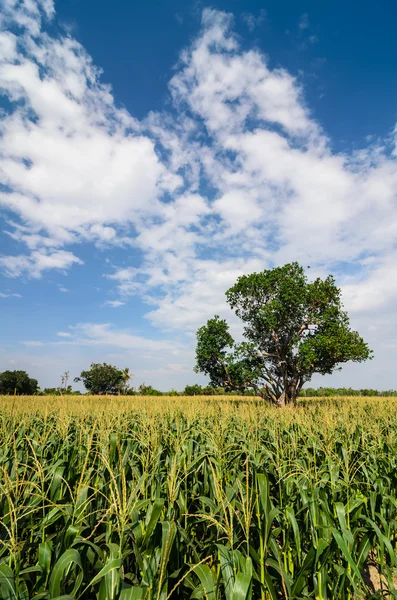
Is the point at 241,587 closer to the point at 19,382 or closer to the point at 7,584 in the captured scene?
the point at 7,584

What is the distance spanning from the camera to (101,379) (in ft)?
198

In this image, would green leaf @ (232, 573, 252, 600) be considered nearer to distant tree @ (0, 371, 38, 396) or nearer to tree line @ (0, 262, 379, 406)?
tree line @ (0, 262, 379, 406)

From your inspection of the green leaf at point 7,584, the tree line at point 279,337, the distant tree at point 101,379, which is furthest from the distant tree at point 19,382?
the green leaf at point 7,584

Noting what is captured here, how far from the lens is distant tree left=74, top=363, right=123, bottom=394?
6038 cm

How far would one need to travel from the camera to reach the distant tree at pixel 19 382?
53656 millimetres

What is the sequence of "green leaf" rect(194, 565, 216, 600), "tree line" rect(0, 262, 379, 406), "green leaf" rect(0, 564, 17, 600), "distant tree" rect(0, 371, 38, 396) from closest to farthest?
"green leaf" rect(0, 564, 17, 600), "green leaf" rect(194, 565, 216, 600), "tree line" rect(0, 262, 379, 406), "distant tree" rect(0, 371, 38, 396)

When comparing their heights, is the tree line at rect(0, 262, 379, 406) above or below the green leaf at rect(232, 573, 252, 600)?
above

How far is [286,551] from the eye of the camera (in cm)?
369

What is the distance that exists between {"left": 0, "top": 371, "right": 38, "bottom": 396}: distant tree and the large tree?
44.7 meters

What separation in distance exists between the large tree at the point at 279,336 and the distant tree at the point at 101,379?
44.2 m

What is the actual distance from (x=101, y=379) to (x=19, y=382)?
13.5 m

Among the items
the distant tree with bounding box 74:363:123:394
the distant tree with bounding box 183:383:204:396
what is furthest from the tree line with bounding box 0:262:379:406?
the distant tree with bounding box 74:363:123:394

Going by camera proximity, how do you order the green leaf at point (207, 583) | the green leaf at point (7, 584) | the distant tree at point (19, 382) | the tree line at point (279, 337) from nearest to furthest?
the green leaf at point (7, 584) → the green leaf at point (207, 583) → the tree line at point (279, 337) → the distant tree at point (19, 382)

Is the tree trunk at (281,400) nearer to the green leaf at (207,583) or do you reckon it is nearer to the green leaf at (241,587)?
the green leaf at (207,583)
